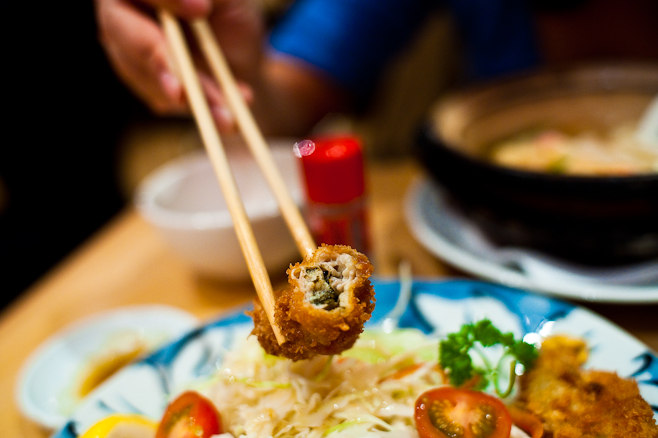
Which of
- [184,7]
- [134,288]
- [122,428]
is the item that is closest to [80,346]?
[134,288]

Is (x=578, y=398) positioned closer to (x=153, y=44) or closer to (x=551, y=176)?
(x=551, y=176)

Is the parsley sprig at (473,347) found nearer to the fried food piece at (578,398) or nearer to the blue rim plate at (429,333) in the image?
the fried food piece at (578,398)

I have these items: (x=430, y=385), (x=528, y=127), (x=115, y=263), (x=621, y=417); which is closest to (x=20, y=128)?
(x=115, y=263)

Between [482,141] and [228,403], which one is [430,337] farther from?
[482,141]

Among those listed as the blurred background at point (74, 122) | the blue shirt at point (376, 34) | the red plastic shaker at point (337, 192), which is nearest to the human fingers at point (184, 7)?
the red plastic shaker at point (337, 192)

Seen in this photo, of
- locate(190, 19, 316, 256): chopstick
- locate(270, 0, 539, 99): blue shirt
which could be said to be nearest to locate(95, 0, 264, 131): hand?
locate(190, 19, 316, 256): chopstick

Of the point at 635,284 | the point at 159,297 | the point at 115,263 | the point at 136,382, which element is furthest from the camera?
the point at 115,263
